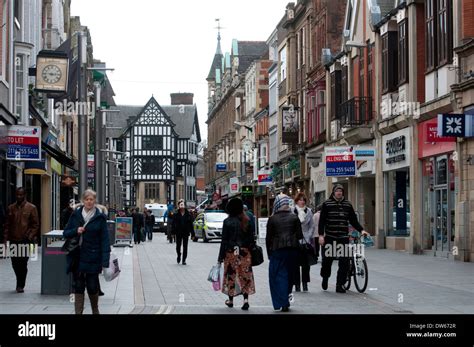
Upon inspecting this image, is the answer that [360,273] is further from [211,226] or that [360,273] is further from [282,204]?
[211,226]

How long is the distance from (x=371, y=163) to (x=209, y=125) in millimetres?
82675

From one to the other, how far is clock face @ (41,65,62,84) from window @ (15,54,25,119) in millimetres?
1773

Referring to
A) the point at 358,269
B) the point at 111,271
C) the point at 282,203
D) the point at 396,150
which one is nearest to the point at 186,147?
the point at 396,150

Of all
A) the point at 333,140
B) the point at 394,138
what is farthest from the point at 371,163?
the point at 333,140

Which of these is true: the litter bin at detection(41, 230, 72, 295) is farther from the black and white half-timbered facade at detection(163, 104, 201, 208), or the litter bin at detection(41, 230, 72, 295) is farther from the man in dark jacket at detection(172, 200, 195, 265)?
the black and white half-timbered facade at detection(163, 104, 201, 208)

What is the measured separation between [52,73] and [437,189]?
42.2ft

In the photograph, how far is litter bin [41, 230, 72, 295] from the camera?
16422 millimetres

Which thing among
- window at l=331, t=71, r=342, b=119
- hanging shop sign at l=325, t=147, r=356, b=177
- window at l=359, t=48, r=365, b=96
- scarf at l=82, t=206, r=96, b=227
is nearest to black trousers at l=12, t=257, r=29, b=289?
scarf at l=82, t=206, r=96, b=227

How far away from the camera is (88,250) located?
42.2 ft

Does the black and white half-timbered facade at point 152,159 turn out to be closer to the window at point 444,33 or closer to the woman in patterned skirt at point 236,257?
the window at point 444,33

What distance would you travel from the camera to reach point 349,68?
42.2 m

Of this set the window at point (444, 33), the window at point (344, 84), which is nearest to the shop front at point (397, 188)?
the window at point (444, 33)

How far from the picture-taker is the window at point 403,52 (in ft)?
109

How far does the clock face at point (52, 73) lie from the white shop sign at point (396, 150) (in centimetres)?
1160
